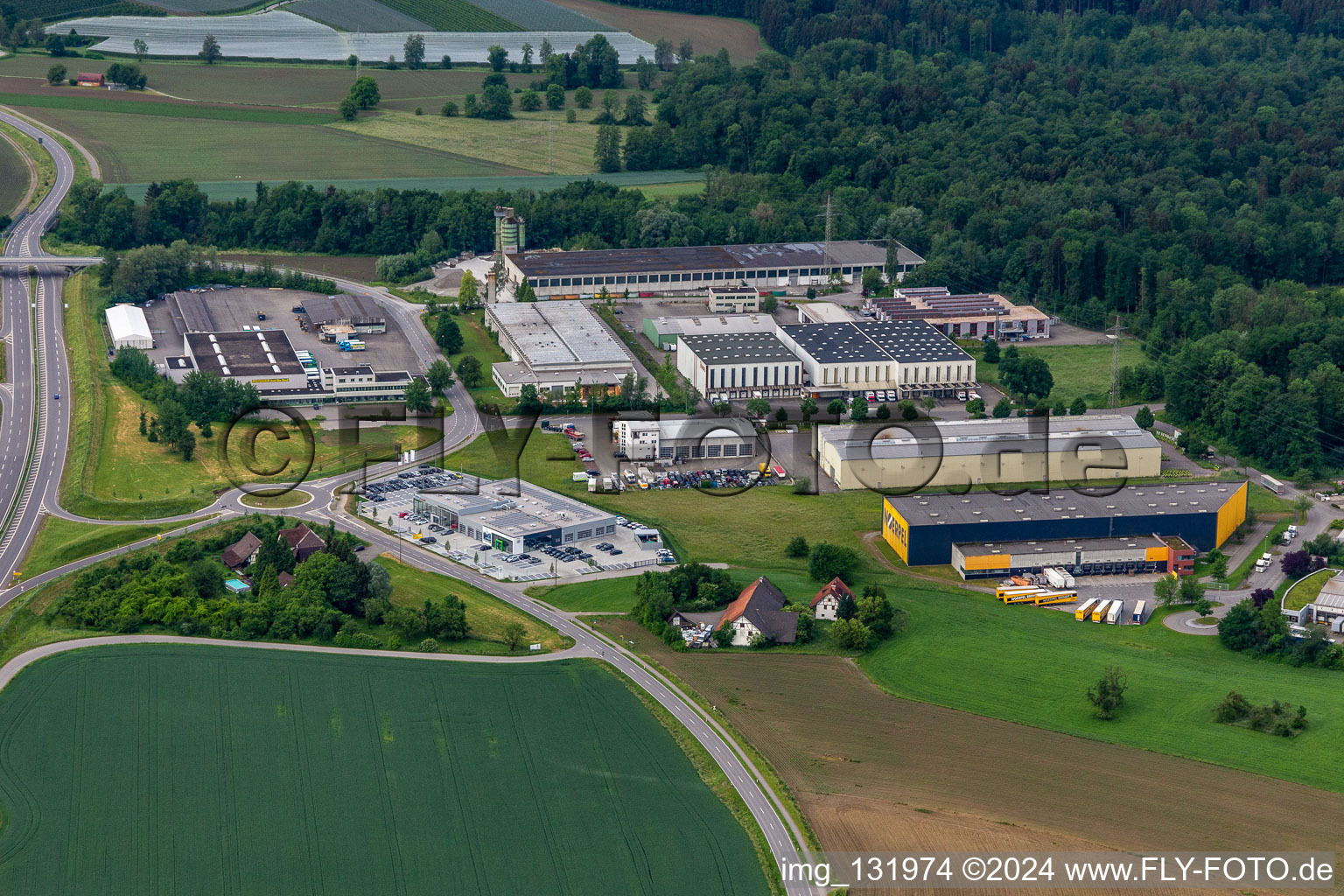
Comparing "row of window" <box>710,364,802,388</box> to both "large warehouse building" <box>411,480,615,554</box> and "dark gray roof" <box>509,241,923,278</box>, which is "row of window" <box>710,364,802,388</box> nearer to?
"large warehouse building" <box>411,480,615,554</box>

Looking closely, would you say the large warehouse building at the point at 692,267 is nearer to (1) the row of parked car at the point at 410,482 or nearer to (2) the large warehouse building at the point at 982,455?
(1) the row of parked car at the point at 410,482

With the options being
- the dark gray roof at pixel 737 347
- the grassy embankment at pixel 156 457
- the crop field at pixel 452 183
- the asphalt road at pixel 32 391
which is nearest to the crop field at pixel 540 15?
the crop field at pixel 452 183

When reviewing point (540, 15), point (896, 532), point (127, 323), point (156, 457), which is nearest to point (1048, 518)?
→ point (896, 532)

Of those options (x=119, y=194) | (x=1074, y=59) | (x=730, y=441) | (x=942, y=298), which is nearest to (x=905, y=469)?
(x=730, y=441)

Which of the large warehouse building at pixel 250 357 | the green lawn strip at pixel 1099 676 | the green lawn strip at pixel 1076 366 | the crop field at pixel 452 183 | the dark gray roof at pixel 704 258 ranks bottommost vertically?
the green lawn strip at pixel 1099 676

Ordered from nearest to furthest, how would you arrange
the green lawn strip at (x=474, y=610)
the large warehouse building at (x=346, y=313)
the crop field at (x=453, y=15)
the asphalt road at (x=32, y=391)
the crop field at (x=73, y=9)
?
the green lawn strip at (x=474, y=610)
the asphalt road at (x=32, y=391)
the large warehouse building at (x=346, y=313)
the crop field at (x=73, y=9)
the crop field at (x=453, y=15)

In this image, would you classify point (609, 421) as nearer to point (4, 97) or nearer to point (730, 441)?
point (730, 441)
